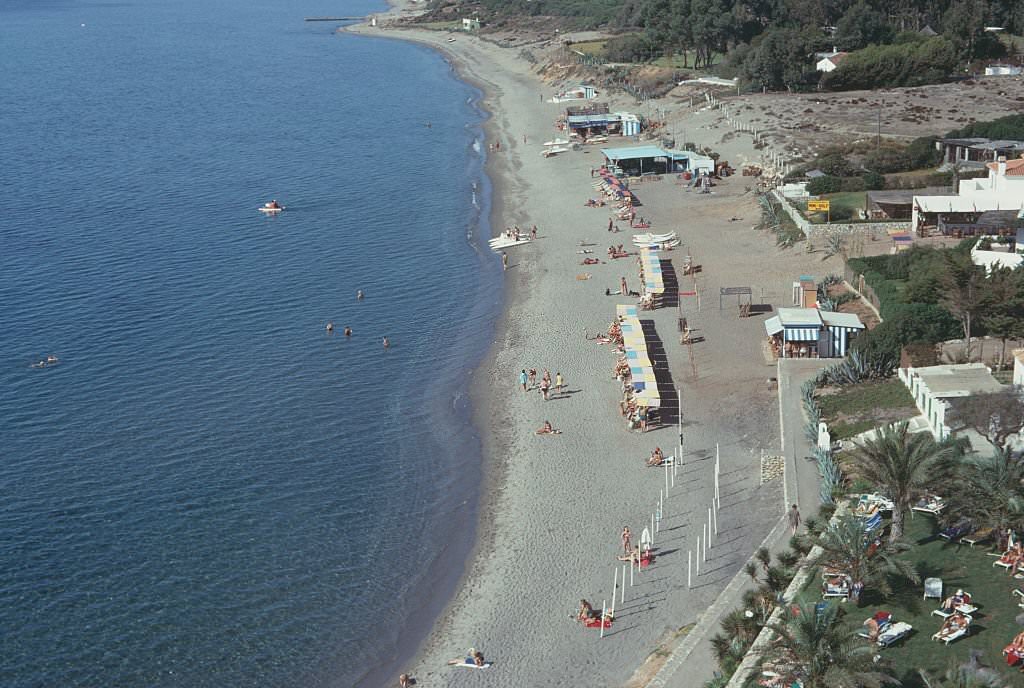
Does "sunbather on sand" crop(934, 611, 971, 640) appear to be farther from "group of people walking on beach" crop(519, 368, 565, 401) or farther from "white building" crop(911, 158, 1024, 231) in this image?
"white building" crop(911, 158, 1024, 231)

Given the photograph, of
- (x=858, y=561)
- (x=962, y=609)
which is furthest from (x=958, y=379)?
(x=858, y=561)

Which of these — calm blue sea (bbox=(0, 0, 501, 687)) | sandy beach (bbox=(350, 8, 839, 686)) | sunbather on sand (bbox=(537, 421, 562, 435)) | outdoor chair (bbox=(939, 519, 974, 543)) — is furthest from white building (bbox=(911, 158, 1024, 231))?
outdoor chair (bbox=(939, 519, 974, 543))

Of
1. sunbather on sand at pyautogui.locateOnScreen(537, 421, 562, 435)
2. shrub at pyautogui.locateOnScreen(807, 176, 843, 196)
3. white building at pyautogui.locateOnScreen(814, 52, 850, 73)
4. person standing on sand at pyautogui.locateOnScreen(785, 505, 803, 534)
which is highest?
white building at pyautogui.locateOnScreen(814, 52, 850, 73)

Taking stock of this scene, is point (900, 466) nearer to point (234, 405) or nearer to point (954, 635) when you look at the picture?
point (954, 635)

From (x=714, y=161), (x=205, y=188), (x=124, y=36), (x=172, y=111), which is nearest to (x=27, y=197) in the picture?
(x=205, y=188)

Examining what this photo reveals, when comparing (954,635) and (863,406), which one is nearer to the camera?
(954,635)

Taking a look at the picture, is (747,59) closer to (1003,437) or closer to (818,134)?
(818,134)

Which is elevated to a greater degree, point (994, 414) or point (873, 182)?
point (873, 182)
